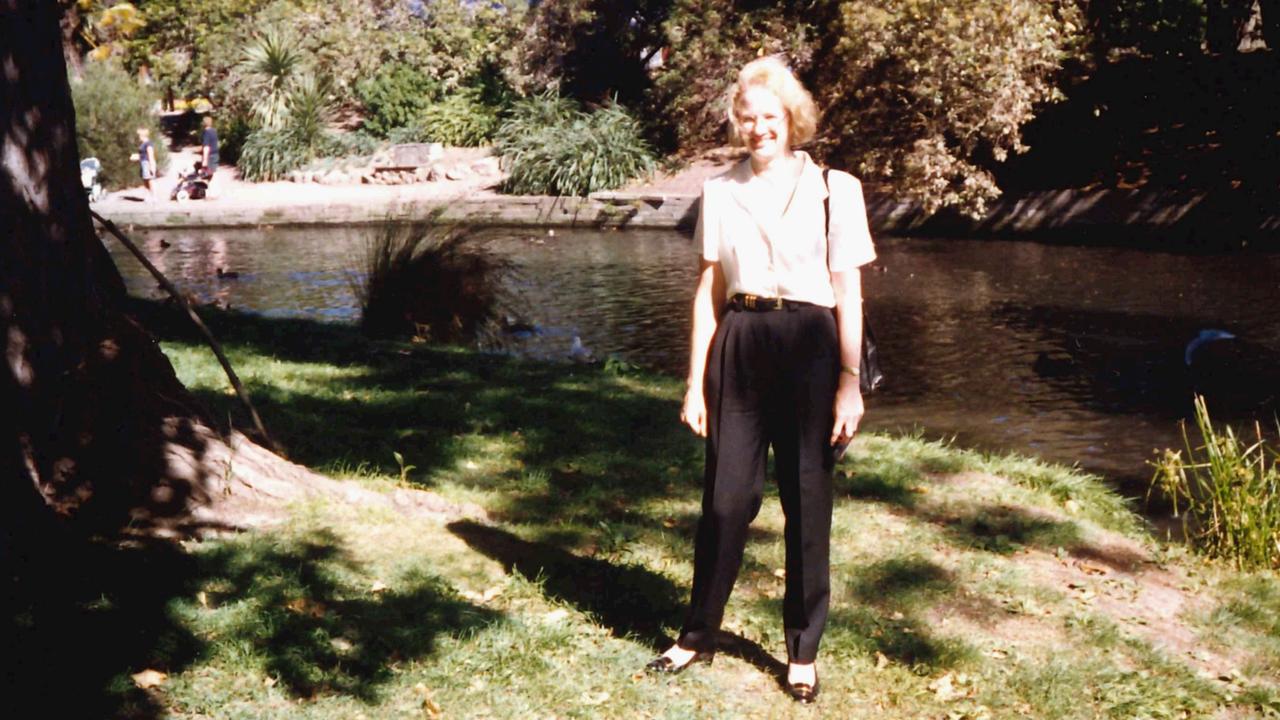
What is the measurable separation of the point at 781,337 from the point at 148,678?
2.21 metres

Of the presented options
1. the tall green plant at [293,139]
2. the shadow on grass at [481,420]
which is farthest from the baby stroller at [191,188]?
the shadow on grass at [481,420]

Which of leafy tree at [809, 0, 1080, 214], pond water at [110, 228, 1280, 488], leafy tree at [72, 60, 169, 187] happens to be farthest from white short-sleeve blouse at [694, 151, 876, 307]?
leafy tree at [72, 60, 169, 187]

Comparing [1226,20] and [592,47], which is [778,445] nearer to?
[1226,20]

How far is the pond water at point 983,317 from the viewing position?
9.07m

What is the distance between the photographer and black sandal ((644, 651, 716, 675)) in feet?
13.0

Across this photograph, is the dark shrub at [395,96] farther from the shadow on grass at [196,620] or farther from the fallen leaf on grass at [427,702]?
the fallen leaf on grass at [427,702]

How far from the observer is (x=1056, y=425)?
8.83m

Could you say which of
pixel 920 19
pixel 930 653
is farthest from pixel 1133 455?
pixel 920 19

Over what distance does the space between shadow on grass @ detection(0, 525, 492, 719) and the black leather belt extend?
1.51 meters

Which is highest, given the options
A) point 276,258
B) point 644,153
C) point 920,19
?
point 920,19

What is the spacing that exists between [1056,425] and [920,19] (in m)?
9.10

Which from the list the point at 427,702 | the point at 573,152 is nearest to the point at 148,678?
the point at 427,702

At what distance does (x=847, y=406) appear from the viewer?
3.66 meters

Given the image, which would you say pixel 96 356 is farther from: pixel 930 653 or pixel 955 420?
pixel 955 420
